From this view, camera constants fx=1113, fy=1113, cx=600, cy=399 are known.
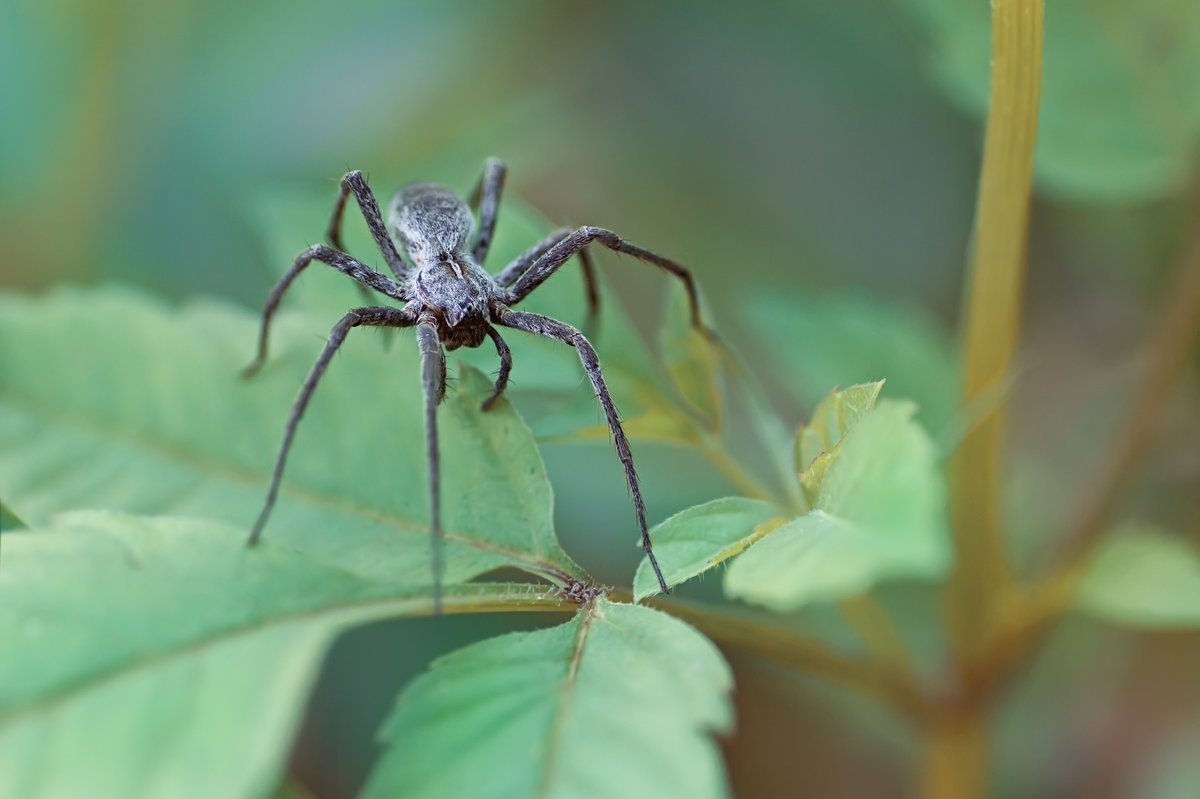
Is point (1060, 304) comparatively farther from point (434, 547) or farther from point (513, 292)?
point (434, 547)

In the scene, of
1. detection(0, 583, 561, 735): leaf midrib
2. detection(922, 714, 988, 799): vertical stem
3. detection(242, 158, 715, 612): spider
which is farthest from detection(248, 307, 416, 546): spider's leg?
A: detection(922, 714, 988, 799): vertical stem

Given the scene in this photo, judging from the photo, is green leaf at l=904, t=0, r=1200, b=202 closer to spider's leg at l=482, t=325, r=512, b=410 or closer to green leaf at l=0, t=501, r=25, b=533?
spider's leg at l=482, t=325, r=512, b=410

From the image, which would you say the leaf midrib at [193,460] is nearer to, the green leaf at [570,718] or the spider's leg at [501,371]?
the spider's leg at [501,371]

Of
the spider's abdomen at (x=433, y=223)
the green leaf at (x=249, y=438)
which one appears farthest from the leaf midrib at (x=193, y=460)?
the spider's abdomen at (x=433, y=223)

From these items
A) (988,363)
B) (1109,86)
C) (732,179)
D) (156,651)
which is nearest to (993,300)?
(988,363)

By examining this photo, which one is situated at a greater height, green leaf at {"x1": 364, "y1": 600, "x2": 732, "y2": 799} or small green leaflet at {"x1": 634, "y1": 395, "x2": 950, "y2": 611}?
small green leaflet at {"x1": 634, "y1": 395, "x2": 950, "y2": 611}

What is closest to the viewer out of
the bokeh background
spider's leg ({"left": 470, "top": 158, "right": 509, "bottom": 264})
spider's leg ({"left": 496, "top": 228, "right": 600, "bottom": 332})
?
spider's leg ({"left": 496, "top": 228, "right": 600, "bottom": 332})

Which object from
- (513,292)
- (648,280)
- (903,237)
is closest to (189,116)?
(648,280)
